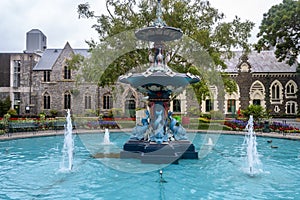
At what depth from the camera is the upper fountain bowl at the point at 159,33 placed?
12230 mm

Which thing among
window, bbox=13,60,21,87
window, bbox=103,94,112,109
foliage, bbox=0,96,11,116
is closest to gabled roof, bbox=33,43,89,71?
window, bbox=13,60,21,87

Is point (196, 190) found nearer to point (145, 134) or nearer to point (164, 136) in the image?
point (164, 136)

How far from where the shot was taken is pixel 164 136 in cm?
1210

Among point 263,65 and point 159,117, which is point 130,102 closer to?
point 263,65

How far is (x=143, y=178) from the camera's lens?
8.68 m

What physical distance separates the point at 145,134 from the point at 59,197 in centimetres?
642

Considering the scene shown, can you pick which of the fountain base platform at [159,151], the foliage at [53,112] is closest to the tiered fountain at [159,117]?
the fountain base platform at [159,151]

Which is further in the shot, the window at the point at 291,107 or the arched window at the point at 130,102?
the arched window at the point at 130,102

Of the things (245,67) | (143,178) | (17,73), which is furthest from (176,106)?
(143,178)

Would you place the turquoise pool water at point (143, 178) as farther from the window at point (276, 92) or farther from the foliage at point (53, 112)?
the window at point (276, 92)

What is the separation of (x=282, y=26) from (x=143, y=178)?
28.7 metres

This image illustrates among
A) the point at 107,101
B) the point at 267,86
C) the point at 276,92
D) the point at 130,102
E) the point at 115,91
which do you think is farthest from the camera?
the point at 130,102

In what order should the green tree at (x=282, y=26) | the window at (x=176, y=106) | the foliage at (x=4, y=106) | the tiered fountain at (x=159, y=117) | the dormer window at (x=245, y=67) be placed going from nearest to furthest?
the tiered fountain at (x=159, y=117)
the green tree at (x=282, y=26)
the foliage at (x=4, y=106)
the dormer window at (x=245, y=67)
the window at (x=176, y=106)

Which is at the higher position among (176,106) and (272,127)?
(176,106)
